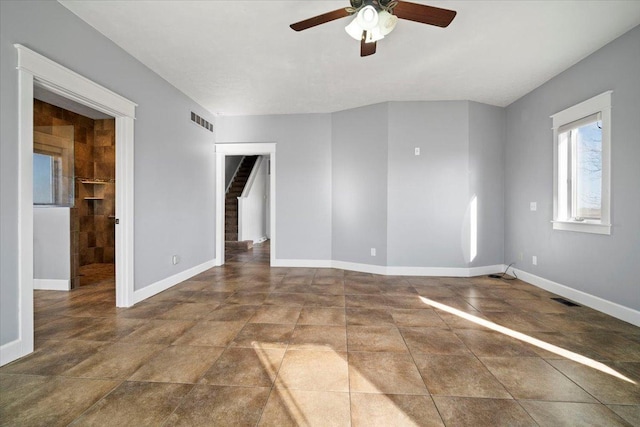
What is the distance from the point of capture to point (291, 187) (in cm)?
504

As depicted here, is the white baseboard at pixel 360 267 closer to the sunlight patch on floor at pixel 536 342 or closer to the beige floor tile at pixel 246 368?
the sunlight patch on floor at pixel 536 342

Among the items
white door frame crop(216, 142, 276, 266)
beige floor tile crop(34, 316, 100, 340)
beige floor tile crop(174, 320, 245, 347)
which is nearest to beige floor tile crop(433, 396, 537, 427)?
beige floor tile crop(174, 320, 245, 347)

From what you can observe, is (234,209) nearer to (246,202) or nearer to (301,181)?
(246,202)

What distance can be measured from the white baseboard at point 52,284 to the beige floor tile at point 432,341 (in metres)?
4.34

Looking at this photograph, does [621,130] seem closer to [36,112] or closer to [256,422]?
[256,422]

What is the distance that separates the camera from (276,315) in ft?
9.15

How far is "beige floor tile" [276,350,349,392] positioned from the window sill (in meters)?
A: 3.13

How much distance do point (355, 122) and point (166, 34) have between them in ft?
9.81

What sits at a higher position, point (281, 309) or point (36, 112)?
point (36, 112)

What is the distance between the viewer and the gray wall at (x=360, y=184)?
4.50 meters

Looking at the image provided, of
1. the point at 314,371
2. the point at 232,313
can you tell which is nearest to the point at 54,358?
the point at 232,313

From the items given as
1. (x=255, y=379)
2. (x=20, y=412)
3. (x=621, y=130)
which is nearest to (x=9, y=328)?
(x=20, y=412)

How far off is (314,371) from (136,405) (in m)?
1.05

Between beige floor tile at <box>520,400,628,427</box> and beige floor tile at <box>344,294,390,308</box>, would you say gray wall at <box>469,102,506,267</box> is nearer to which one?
beige floor tile at <box>344,294,390,308</box>
